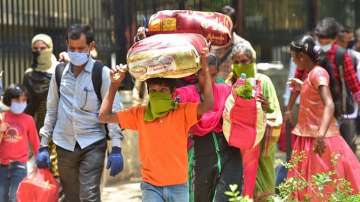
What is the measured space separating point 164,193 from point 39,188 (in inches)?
66.3

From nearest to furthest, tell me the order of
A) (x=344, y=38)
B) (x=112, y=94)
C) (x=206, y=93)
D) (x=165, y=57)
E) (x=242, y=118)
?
(x=165, y=57)
(x=206, y=93)
(x=112, y=94)
(x=242, y=118)
(x=344, y=38)

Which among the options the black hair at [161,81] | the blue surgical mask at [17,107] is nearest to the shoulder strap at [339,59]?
the blue surgical mask at [17,107]

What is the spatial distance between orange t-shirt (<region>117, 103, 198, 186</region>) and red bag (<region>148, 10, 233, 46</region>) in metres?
0.52

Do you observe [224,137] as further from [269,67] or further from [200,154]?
[269,67]

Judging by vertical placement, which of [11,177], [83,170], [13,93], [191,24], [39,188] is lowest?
[11,177]

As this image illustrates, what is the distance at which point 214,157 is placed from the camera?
6.38 m

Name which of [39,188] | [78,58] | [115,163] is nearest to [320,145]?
[115,163]

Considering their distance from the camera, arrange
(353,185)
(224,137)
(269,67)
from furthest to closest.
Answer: (269,67) → (353,185) → (224,137)

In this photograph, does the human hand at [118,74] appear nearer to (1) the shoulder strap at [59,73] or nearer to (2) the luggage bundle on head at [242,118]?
(2) the luggage bundle on head at [242,118]

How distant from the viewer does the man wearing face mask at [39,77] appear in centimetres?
855

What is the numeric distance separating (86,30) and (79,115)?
68 cm

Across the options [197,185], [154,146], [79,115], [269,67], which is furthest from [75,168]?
[269,67]

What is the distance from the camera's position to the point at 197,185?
21.2 feet

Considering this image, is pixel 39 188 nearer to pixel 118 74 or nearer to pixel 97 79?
pixel 97 79
